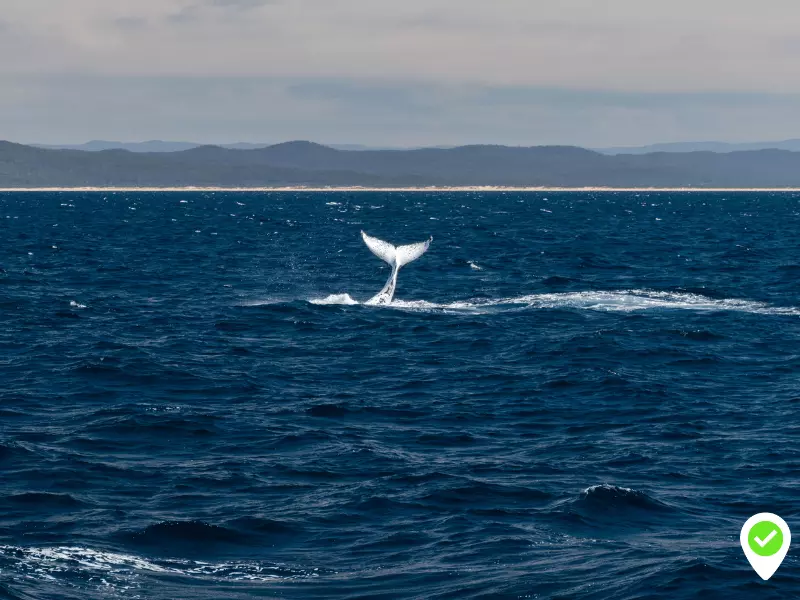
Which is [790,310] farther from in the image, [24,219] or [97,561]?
[24,219]

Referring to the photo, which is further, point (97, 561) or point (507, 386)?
point (507, 386)

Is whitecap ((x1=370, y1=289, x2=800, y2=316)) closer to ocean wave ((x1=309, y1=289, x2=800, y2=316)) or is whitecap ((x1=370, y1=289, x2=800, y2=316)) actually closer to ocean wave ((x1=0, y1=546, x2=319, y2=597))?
ocean wave ((x1=309, y1=289, x2=800, y2=316))

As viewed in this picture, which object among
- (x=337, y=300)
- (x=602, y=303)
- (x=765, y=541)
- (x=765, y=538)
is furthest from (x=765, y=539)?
(x=337, y=300)

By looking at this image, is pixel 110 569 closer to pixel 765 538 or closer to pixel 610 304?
pixel 765 538

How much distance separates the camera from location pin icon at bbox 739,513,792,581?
57.1 ft

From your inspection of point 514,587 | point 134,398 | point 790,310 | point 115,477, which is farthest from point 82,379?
point 790,310

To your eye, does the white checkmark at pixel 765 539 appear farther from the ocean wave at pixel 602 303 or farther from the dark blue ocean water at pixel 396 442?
the ocean wave at pixel 602 303

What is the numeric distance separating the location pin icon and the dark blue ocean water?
0.68ft

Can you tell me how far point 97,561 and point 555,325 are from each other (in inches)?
1143

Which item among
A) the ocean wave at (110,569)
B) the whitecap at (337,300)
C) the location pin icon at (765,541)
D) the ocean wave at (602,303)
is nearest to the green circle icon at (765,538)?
the location pin icon at (765,541)

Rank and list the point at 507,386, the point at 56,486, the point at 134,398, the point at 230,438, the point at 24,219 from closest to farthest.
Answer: the point at 56,486 < the point at 230,438 < the point at 134,398 < the point at 507,386 < the point at 24,219

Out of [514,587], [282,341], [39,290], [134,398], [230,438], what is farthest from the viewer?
[39,290]

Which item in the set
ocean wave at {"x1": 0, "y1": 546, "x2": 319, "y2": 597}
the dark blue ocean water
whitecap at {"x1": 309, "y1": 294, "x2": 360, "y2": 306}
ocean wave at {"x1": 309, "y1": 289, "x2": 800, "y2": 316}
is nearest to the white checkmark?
the dark blue ocean water

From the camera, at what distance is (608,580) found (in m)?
17.2
